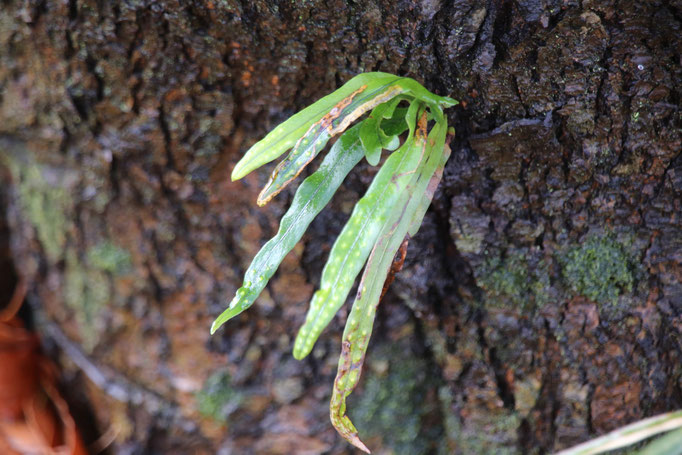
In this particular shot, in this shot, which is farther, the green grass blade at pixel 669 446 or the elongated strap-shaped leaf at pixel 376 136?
the elongated strap-shaped leaf at pixel 376 136

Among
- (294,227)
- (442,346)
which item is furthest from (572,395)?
(294,227)

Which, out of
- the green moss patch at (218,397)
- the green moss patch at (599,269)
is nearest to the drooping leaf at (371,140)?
the green moss patch at (599,269)

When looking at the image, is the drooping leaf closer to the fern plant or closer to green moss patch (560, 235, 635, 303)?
the fern plant

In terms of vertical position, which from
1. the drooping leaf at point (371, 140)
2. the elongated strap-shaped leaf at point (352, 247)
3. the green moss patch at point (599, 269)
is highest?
the drooping leaf at point (371, 140)

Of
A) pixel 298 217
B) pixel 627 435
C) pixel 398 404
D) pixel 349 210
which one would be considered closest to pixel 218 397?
pixel 398 404

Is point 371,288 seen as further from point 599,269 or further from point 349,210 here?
point 599,269

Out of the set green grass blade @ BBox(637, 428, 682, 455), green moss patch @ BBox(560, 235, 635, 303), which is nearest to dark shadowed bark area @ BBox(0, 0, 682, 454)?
green moss patch @ BBox(560, 235, 635, 303)

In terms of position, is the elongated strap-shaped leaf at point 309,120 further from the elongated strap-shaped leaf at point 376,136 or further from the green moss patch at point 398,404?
the green moss patch at point 398,404
